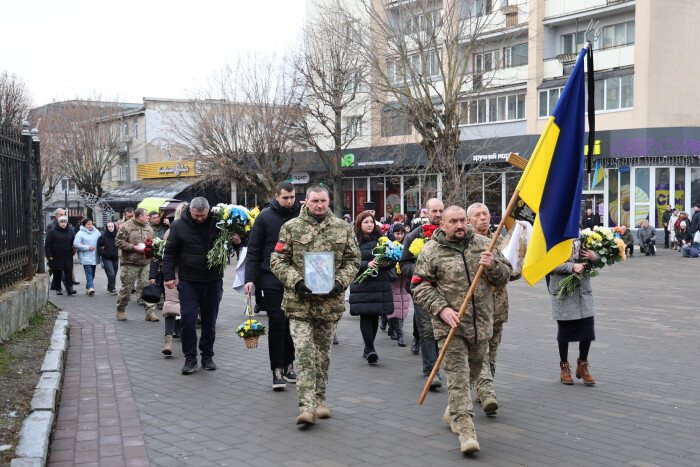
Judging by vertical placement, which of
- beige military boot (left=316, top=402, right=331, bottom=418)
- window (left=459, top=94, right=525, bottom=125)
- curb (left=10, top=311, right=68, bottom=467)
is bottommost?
beige military boot (left=316, top=402, right=331, bottom=418)

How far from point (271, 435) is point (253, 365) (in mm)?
2919

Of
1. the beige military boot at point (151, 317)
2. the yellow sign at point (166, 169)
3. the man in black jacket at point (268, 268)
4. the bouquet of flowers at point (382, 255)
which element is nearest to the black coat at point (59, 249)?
the beige military boot at point (151, 317)

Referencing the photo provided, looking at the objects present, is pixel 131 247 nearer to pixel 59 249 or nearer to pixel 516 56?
pixel 59 249

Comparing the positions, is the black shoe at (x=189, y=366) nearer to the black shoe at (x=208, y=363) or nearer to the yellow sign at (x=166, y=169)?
the black shoe at (x=208, y=363)

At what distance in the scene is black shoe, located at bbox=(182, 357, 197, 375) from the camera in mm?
8227

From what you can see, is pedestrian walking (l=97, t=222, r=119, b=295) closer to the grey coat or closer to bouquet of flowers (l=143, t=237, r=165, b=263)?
bouquet of flowers (l=143, t=237, r=165, b=263)

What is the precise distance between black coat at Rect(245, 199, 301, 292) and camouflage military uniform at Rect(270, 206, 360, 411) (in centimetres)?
84

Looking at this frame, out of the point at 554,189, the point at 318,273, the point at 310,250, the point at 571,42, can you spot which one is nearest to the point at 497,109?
the point at 571,42

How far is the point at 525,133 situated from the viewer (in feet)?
123

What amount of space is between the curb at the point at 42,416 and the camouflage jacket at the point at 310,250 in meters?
2.06

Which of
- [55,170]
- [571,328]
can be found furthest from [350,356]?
[55,170]

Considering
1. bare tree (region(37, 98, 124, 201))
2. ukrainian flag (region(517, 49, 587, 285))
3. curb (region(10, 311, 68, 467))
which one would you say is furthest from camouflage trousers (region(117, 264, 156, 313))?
bare tree (region(37, 98, 124, 201))

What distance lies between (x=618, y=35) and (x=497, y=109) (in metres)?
6.79

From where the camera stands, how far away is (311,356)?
6.30 meters
